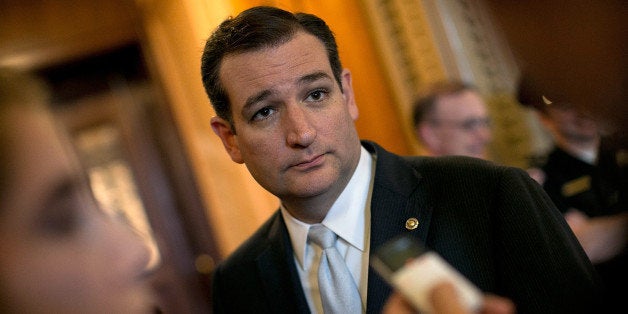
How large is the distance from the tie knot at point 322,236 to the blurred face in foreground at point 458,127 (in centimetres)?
71

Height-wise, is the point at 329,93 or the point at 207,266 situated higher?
the point at 329,93

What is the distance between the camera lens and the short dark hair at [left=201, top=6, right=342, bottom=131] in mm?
941

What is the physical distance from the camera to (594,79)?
441 millimetres

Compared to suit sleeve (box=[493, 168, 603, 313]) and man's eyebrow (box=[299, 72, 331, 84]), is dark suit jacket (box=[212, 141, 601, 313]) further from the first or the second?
man's eyebrow (box=[299, 72, 331, 84])

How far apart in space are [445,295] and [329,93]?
1.60 ft

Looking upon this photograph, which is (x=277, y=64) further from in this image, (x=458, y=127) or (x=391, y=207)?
(x=458, y=127)

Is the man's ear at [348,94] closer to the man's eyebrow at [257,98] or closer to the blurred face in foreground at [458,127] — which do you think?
the man's eyebrow at [257,98]

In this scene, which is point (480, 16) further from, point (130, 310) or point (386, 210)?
point (130, 310)

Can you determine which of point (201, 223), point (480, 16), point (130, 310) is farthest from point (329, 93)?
point (201, 223)

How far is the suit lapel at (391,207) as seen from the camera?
91 centimetres

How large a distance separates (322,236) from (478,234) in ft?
0.83

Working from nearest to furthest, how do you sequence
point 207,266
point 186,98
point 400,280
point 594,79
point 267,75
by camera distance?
point 594,79
point 400,280
point 267,75
point 186,98
point 207,266

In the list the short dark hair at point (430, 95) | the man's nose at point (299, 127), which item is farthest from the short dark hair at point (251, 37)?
the short dark hair at point (430, 95)

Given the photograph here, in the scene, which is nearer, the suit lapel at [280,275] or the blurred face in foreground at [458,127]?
the suit lapel at [280,275]
